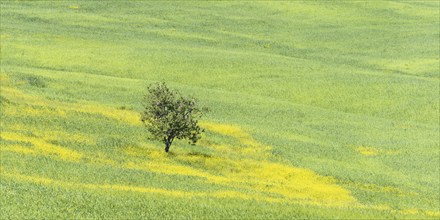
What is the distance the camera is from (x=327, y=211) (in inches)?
1323

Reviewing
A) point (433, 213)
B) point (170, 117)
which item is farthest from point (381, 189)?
point (170, 117)

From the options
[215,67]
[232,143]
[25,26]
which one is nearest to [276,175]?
[232,143]

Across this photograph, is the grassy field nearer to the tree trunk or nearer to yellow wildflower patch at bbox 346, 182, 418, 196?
yellow wildflower patch at bbox 346, 182, 418, 196

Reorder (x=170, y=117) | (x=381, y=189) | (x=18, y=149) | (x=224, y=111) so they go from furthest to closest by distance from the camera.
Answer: (x=224, y=111), (x=170, y=117), (x=381, y=189), (x=18, y=149)

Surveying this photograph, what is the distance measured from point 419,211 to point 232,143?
21538 mm

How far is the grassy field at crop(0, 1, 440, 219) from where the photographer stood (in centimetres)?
3453

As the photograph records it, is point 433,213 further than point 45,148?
No

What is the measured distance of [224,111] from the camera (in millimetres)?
72062

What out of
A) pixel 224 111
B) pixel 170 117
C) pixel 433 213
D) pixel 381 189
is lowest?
pixel 224 111

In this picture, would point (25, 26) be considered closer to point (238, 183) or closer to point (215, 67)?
point (215, 67)

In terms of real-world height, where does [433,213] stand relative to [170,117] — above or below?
below

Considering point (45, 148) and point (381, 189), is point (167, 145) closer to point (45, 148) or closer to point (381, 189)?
point (45, 148)

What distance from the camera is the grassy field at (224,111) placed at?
3453 centimetres

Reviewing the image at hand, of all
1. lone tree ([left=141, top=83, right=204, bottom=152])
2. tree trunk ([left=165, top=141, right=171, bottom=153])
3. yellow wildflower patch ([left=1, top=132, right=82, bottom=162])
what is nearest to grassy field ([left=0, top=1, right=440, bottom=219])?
yellow wildflower patch ([left=1, top=132, right=82, bottom=162])
